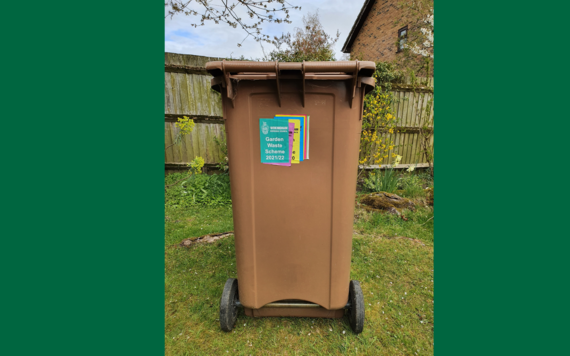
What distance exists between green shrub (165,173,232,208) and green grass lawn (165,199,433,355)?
41.9 inches

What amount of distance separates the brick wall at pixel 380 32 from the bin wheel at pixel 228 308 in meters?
12.0

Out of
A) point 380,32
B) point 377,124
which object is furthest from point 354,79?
point 380,32

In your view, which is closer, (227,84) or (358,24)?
(227,84)

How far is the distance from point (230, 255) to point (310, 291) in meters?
1.36

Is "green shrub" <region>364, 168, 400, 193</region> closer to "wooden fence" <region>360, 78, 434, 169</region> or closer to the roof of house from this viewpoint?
"wooden fence" <region>360, 78, 434, 169</region>

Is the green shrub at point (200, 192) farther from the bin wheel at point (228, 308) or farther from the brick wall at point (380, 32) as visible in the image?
the brick wall at point (380, 32)

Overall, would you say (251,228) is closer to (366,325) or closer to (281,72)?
(281,72)

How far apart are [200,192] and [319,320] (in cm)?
348

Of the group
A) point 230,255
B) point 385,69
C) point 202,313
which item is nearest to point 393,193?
point 385,69

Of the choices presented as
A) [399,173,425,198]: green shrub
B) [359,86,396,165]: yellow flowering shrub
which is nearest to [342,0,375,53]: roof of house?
[359,86,396,165]: yellow flowering shrub

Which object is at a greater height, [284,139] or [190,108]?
[190,108]

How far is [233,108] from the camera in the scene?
155 cm

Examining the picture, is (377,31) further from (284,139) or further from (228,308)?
(228,308)

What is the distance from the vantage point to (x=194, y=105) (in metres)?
5.25
